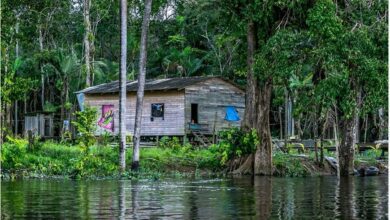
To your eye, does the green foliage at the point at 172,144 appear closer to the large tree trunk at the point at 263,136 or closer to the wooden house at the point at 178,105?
the large tree trunk at the point at 263,136

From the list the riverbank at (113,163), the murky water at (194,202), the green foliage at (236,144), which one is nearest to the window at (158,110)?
the riverbank at (113,163)

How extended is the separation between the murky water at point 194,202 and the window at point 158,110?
2395cm

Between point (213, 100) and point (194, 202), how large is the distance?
1236 inches

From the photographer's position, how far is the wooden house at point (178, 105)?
44.6 metres

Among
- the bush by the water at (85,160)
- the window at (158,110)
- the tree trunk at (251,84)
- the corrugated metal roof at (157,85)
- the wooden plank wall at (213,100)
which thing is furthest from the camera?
the window at (158,110)

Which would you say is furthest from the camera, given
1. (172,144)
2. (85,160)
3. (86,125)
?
(172,144)

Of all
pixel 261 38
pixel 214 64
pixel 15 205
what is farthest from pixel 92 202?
pixel 214 64

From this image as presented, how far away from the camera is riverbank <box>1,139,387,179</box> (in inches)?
1085

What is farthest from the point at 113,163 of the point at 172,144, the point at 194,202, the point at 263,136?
the point at 194,202

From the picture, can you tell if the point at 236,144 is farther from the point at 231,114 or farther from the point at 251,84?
the point at 231,114

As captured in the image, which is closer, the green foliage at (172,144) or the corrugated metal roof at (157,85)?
the green foliage at (172,144)

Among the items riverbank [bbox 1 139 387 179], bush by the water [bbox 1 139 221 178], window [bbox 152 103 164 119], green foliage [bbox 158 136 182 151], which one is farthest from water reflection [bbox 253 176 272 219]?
window [bbox 152 103 164 119]

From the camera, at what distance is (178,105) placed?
44688 millimetres

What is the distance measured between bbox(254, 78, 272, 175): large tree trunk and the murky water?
24.9 ft
